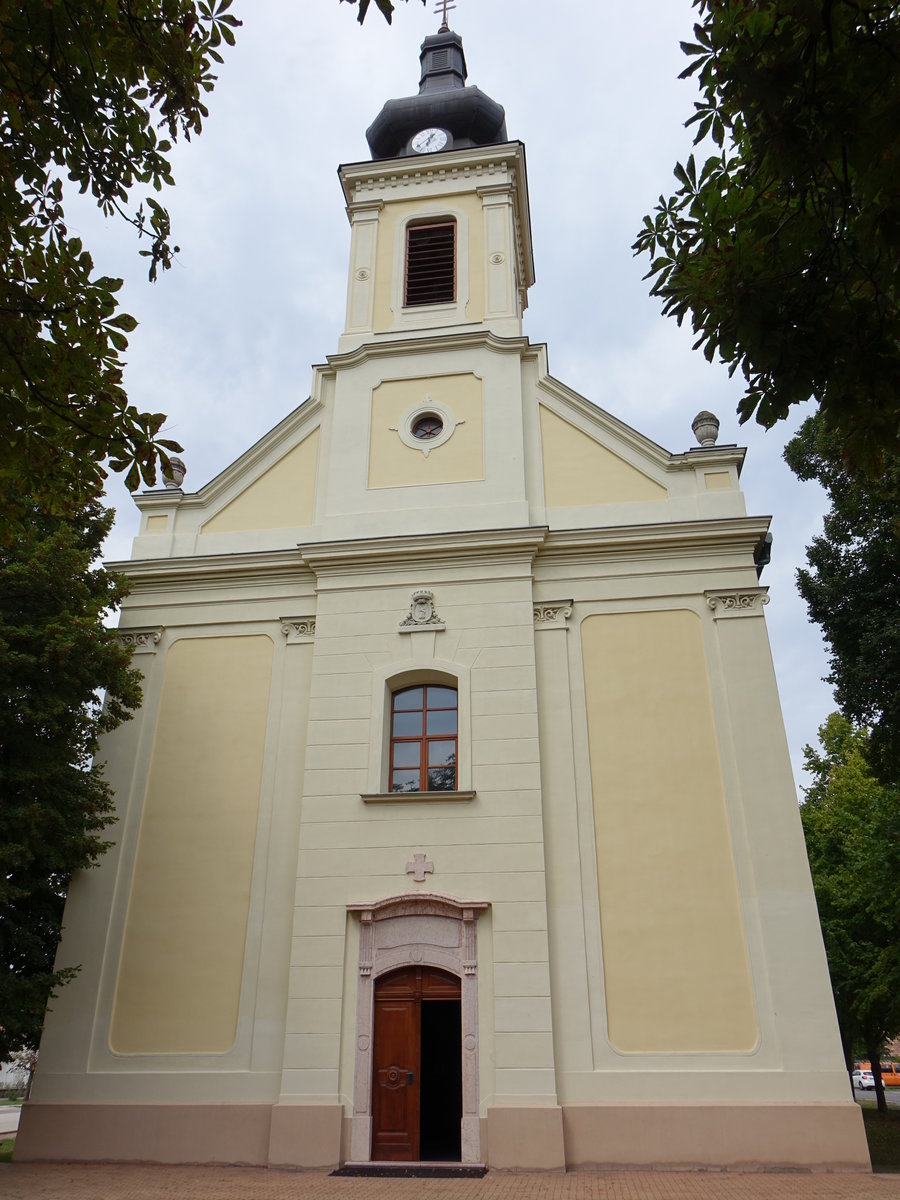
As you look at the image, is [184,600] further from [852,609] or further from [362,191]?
[852,609]

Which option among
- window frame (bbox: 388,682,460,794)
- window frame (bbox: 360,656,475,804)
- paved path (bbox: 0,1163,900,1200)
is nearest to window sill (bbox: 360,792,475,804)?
window frame (bbox: 360,656,475,804)

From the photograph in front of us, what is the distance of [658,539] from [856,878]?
11.0 metres

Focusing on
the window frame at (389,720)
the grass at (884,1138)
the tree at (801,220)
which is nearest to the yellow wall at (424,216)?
the window frame at (389,720)

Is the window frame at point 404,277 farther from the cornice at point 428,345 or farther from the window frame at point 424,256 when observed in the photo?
the cornice at point 428,345

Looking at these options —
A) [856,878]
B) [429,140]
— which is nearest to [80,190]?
[429,140]

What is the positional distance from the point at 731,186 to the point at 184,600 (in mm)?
11353

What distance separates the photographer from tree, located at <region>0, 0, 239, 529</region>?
4.96 meters

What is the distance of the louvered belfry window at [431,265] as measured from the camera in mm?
17172

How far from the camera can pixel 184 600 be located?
14.9m

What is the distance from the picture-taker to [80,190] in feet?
17.9

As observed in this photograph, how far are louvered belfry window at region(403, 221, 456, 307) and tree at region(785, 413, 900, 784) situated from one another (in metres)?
6.71

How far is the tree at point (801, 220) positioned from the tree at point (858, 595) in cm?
986

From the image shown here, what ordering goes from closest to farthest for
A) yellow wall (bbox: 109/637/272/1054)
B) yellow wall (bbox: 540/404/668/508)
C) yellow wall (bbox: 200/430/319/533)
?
1. yellow wall (bbox: 109/637/272/1054)
2. yellow wall (bbox: 540/404/668/508)
3. yellow wall (bbox: 200/430/319/533)

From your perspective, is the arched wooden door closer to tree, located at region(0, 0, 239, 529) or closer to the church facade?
the church facade
